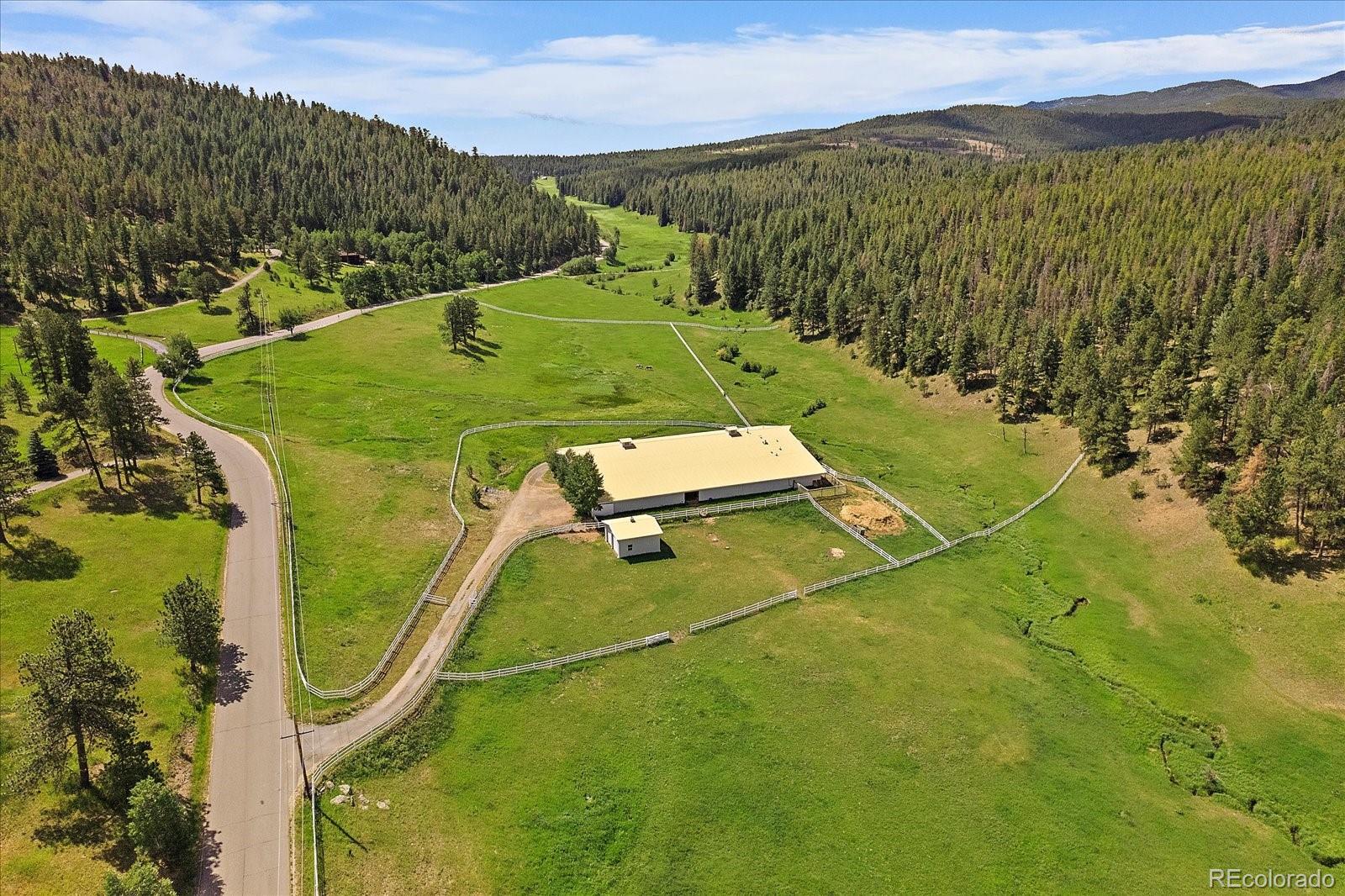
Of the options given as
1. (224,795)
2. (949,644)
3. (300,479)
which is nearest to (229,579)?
(300,479)

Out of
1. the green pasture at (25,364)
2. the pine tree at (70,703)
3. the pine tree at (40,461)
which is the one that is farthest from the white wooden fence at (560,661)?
the green pasture at (25,364)

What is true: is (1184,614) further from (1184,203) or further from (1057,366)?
(1184,203)

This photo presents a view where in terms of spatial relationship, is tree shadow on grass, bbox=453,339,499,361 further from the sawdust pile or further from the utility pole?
the utility pole

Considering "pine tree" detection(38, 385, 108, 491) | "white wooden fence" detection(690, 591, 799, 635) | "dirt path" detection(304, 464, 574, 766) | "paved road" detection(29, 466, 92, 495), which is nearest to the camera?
"dirt path" detection(304, 464, 574, 766)

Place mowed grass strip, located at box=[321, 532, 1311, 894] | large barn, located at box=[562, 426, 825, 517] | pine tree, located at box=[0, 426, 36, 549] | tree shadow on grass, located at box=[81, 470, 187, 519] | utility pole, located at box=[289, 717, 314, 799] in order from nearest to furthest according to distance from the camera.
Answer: mowed grass strip, located at box=[321, 532, 1311, 894], utility pole, located at box=[289, 717, 314, 799], pine tree, located at box=[0, 426, 36, 549], tree shadow on grass, located at box=[81, 470, 187, 519], large barn, located at box=[562, 426, 825, 517]

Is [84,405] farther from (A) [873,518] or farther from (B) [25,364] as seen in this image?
(A) [873,518]

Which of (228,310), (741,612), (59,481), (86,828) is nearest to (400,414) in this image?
(59,481)

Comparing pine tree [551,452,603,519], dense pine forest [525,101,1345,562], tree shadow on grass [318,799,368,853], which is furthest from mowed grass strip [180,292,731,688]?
dense pine forest [525,101,1345,562]
